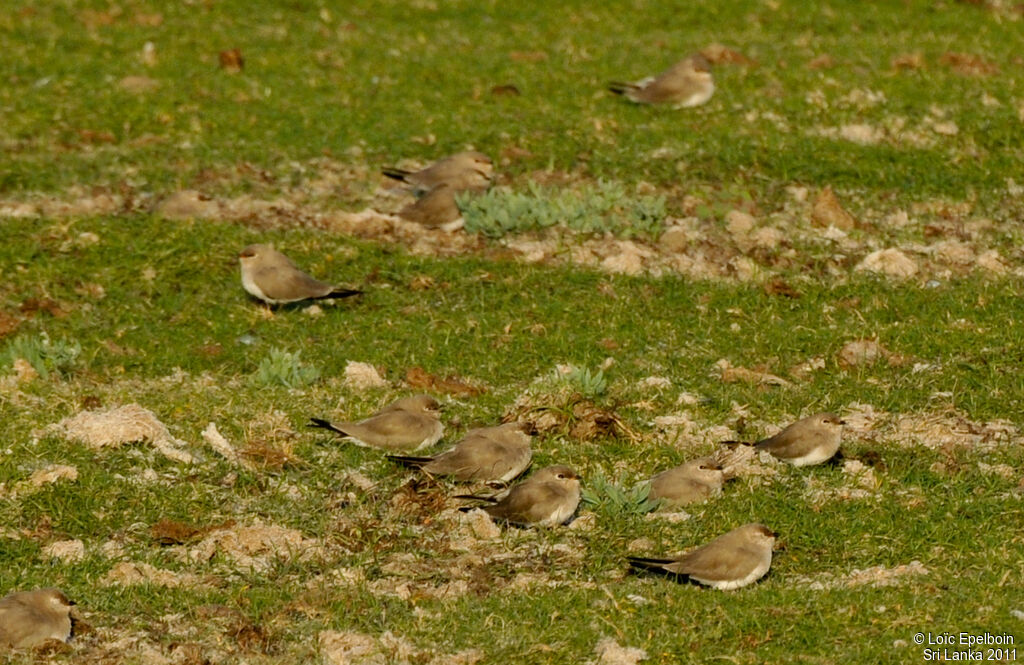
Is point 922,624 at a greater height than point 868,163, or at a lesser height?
greater

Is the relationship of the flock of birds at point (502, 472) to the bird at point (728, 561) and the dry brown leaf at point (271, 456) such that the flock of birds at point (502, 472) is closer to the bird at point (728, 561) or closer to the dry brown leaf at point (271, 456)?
the bird at point (728, 561)

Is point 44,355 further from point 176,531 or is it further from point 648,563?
point 648,563

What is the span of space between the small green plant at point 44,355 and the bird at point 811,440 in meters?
5.41

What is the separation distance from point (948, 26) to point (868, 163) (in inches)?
256

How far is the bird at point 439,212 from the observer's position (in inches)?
596

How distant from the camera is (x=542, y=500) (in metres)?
9.59

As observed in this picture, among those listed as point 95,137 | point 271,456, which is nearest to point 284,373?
point 271,456

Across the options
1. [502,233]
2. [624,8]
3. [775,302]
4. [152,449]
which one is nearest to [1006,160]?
[775,302]

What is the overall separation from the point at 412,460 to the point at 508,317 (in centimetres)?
319

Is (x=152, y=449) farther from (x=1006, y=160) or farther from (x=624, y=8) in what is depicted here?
(x=624, y=8)

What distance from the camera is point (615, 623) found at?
27.7 feet

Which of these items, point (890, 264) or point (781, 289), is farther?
point (890, 264)

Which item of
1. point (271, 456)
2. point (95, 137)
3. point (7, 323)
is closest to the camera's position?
point (271, 456)

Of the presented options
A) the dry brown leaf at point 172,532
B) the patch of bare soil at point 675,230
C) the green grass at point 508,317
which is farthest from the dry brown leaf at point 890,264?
the dry brown leaf at point 172,532
